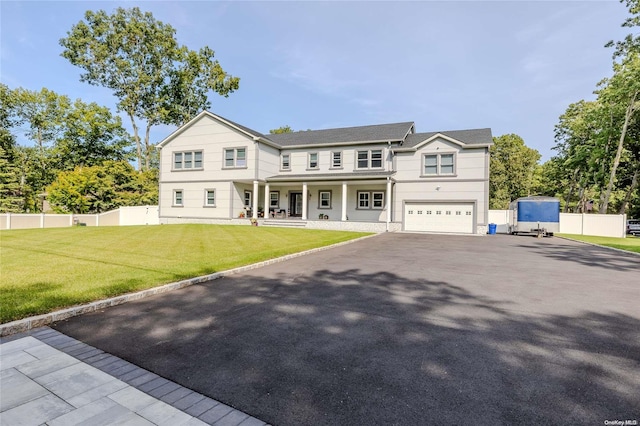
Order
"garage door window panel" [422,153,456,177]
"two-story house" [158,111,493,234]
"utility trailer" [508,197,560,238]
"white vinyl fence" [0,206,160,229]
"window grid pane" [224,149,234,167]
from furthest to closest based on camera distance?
"window grid pane" [224,149,234,167]
"garage door window panel" [422,153,456,177]
"two-story house" [158,111,493,234]
"utility trailer" [508,197,560,238]
"white vinyl fence" [0,206,160,229]

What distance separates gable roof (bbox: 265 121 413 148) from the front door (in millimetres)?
4412

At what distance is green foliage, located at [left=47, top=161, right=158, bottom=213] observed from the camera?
26453mm

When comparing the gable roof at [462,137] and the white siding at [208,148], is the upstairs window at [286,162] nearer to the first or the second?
the white siding at [208,148]

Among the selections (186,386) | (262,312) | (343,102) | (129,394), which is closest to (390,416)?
(186,386)

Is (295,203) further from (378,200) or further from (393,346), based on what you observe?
(393,346)

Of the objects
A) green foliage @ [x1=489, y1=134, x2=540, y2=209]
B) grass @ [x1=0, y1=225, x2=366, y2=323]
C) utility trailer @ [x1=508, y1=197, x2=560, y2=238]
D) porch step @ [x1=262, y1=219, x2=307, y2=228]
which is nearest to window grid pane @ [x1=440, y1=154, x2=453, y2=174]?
utility trailer @ [x1=508, y1=197, x2=560, y2=238]

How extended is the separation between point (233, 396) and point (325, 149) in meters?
24.3

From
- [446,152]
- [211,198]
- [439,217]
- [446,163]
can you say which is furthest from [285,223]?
[446,152]

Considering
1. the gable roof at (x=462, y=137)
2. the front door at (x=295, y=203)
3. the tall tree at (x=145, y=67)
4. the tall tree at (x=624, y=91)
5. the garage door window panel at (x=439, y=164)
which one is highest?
the tall tree at (x=145, y=67)

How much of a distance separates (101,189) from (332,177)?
73.0ft

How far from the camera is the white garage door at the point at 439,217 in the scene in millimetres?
22578

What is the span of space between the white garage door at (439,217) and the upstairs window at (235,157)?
13.9 m

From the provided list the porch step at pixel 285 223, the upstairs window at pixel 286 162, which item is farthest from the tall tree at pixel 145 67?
the porch step at pixel 285 223

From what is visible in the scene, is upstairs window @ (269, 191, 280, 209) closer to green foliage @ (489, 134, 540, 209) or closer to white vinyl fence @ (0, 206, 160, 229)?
white vinyl fence @ (0, 206, 160, 229)
